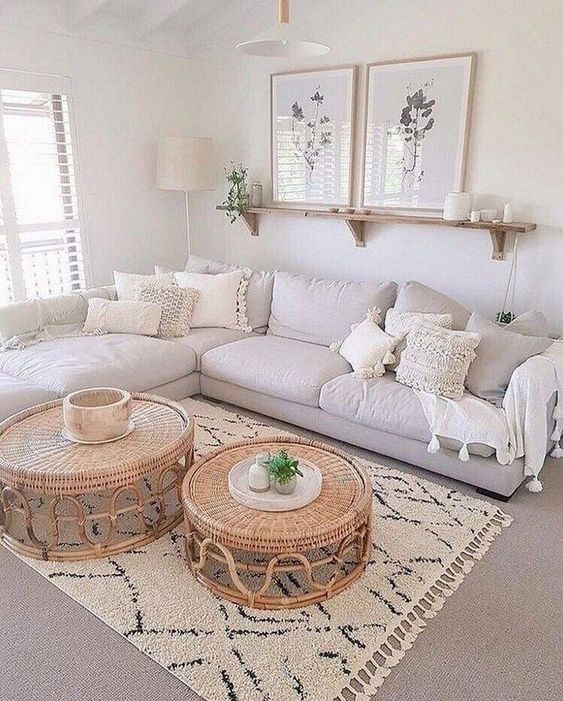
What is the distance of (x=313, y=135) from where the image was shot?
4.39 metres

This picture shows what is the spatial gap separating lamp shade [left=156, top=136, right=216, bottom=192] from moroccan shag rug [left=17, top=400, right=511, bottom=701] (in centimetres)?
300

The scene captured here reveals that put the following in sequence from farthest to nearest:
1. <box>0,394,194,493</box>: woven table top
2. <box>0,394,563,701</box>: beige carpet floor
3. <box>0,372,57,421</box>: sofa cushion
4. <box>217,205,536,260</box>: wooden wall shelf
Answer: <box>217,205,536,260</box>: wooden wall shelf, <box>0,372,57,421</box>: sofa cushion, <box>0,394,194,493</box>: woven table top, <box>0,394,563,701</box>: beige carpet floor

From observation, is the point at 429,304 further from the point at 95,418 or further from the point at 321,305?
the point at 95,418

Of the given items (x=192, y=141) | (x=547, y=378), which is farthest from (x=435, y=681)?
(x=192, y=141)

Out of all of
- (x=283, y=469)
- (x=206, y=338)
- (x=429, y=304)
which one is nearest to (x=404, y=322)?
(x=429, y=304)

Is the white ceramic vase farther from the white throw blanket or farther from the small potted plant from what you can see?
the small potted plant

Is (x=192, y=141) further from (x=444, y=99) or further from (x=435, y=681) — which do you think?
(x=435, y=681)

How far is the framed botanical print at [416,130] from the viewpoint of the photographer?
369cm

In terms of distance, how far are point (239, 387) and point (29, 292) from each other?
1.80 m

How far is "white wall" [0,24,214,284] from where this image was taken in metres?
4.19

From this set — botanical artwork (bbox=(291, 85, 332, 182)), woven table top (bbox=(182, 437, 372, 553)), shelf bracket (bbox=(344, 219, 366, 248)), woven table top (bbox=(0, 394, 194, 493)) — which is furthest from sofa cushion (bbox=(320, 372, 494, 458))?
botanical artwork (bbox=(291, 85, 332, 182))

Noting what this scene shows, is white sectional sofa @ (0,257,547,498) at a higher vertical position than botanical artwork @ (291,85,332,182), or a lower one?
lower

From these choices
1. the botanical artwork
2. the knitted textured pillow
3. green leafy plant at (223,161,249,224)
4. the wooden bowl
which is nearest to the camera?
the wooden bowl

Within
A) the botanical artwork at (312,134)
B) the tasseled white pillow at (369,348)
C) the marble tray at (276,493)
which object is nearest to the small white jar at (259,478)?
the marble tray at (276,493)
